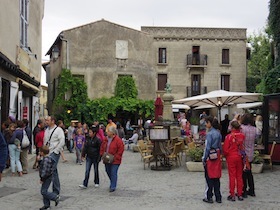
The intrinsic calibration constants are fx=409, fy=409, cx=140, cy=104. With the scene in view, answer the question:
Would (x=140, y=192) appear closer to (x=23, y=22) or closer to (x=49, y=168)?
(x=49, y=168)

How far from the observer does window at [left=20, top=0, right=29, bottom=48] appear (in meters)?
17.0

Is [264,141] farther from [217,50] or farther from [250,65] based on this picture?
[250,65]

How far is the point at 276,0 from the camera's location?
1992cm

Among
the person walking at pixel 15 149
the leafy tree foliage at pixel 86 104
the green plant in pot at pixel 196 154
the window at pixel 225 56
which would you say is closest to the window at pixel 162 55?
the window at pixel 225 56

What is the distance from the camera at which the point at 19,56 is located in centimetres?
1616

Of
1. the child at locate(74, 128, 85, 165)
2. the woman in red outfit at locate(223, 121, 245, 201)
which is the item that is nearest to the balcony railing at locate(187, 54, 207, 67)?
the child at locate(74, 128, 85, 165)

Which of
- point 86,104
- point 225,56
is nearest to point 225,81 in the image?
point 225,56

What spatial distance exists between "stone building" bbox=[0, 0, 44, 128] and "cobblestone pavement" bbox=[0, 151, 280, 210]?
129 inches

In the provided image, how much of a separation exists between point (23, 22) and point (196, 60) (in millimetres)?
21538

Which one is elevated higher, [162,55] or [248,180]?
[162,55]

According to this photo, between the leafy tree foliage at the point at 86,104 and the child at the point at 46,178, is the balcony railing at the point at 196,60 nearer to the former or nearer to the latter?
the leafy tree foliage at the point at 86,104

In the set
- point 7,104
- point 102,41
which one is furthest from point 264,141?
point 102,41

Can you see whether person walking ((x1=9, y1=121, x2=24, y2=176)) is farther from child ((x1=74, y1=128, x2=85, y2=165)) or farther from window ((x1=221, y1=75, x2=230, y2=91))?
window ((x1=221, y1=75, x2=230, y2=91))

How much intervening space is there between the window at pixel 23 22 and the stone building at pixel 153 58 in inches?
538
